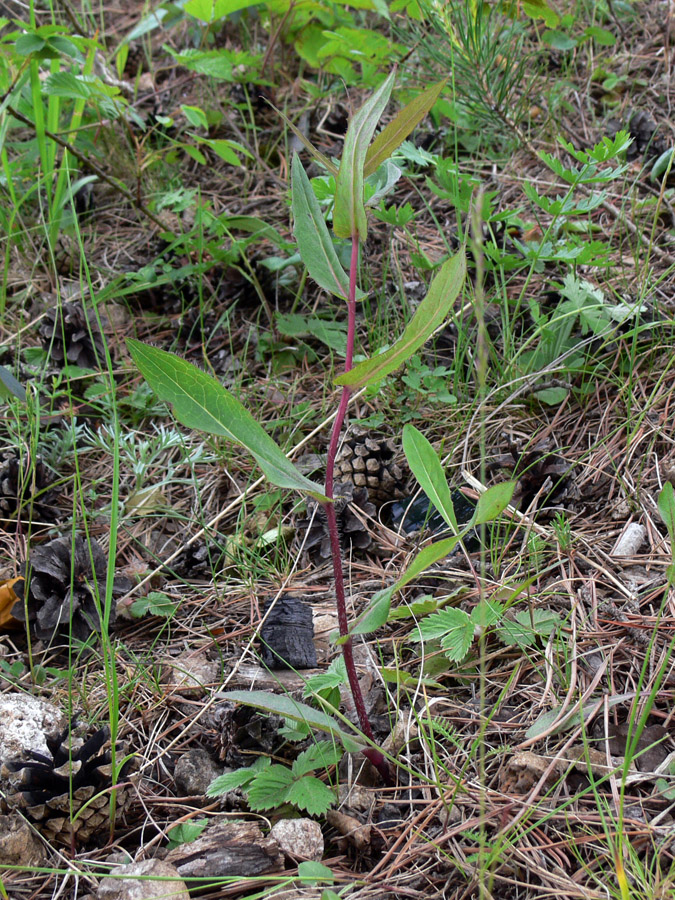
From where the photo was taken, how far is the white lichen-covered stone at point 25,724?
134 centimetres

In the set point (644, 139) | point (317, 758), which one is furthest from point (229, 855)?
point (644, 139)

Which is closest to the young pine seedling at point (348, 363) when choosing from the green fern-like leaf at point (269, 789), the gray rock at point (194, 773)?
the green fern-like leaf at point (269, 789)

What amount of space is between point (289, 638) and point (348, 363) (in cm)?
66

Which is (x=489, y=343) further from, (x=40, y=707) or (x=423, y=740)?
(x=40, y=707)

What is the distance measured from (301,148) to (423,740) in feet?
8.66

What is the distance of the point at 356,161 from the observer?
3.63 feet

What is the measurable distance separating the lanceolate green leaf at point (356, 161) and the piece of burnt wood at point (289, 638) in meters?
0.87

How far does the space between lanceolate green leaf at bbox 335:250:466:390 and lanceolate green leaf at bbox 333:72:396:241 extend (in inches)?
7.4

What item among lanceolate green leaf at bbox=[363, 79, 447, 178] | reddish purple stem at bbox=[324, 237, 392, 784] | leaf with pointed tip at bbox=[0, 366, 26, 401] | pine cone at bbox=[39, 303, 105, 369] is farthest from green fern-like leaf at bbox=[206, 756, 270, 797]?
pine cone at bbox=[39, 303, 105, 369]

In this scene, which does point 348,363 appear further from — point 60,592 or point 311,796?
point 60,592

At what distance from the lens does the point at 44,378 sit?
235cm

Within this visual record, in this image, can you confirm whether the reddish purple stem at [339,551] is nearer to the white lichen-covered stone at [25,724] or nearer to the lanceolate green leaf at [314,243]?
the lanceolate green leaf at [314,243]

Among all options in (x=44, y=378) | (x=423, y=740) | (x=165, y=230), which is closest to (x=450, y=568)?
(x=423, y=740)

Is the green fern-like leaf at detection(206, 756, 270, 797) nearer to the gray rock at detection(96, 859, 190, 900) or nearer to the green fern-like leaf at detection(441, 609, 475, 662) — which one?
the gray rock at detection(96, 859, 190, 900)
